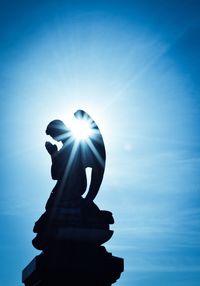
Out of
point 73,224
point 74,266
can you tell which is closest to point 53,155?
point 73,224

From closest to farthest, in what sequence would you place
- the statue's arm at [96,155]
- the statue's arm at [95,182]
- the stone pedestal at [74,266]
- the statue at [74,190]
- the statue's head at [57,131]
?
1. the stone pedestal at [74,266]
2. the statue at [74,190]
3. the statue's arm at [95,182]
4. the statue's arm at [96,155]
5. the statue's head at [57,131]

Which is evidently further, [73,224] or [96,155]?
[96,155]

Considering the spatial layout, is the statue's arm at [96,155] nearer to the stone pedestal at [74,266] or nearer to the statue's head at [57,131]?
the statue's head at [57,131]

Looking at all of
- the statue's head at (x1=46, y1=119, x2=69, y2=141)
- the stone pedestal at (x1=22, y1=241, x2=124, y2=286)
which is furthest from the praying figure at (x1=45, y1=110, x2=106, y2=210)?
the stone pedestal at (x1=22, y1=241, x2=124, y2=286)

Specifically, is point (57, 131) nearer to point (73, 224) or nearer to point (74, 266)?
point (73, 224)

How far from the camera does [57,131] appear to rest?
7.92 meters

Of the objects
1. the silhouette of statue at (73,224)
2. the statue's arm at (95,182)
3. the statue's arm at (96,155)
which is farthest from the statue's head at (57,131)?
the statue's arm at (95,182)

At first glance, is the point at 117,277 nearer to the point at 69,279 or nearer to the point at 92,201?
the point at 69,279

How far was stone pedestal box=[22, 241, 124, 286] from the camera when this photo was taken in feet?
21.0

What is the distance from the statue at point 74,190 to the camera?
22.4 feet

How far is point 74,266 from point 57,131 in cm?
274

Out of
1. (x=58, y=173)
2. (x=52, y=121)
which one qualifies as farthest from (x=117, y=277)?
(x=52, y=121)

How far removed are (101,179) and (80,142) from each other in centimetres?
87

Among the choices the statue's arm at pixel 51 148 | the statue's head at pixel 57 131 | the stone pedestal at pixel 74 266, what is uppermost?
the statue's head at pixel 57 131
